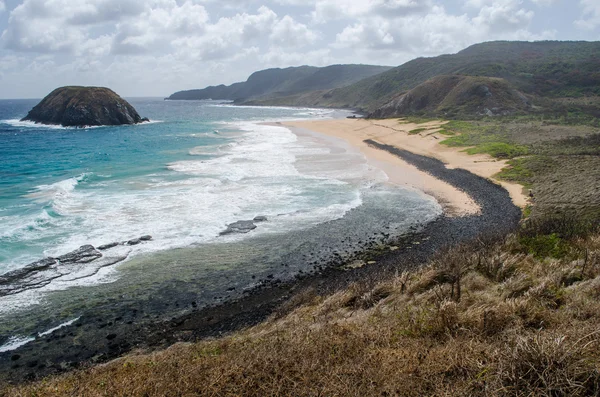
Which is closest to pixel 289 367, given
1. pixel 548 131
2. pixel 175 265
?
pixel 175 265

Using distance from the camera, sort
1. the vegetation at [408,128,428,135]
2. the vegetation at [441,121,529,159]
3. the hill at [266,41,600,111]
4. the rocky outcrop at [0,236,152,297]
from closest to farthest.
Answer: the rocky outcrop at [0,236,152,297] < the vegetation at [441,121,529,159] < the vegetation at [408,128,428,135] < the hill at [266,41,600,111]

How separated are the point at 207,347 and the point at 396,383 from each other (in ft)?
16.7

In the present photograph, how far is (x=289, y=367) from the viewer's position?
5.92 metres

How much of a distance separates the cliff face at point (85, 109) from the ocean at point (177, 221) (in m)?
45.9

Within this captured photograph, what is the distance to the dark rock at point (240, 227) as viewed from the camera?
20014 millimetres

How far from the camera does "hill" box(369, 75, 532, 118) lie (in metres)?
74.2

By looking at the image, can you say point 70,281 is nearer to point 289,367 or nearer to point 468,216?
point 289,367

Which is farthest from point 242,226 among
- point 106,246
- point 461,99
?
point 461,99

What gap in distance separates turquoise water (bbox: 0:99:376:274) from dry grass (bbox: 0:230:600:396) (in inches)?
473

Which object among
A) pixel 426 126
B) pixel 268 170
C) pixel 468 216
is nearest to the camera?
pixel 468 216

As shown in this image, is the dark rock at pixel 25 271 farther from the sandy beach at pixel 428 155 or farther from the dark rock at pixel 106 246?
the sandy beach at pixel 428 155

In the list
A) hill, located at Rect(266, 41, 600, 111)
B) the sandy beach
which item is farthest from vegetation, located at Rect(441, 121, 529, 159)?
hill, located at Rect(266, 41, 600, 111)

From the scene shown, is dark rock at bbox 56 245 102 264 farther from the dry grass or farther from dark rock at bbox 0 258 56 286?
the dry grass

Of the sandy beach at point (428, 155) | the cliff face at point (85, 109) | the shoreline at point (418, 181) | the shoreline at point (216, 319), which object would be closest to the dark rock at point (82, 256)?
the shoreline at point (216, 319)
